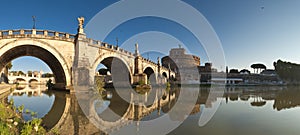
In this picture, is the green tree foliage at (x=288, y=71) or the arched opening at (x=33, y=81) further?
the green tree foliage at (x=288, y=71)

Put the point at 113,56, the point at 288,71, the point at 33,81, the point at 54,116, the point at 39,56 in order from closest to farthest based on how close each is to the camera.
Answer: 1. the point at 54,116
2. the point at 39,56
3. the point at 113,56
4. the point at 33,81
5. the point at 288,71

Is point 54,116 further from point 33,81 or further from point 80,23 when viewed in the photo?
point 33,81

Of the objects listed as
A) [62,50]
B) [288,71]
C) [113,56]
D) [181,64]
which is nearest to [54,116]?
[62,50]

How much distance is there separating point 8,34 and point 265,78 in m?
90.1

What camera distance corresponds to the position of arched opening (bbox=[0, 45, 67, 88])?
66.0 ft

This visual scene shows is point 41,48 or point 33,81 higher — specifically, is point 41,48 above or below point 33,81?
above

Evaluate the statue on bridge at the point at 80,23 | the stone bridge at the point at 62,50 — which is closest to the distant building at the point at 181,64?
the stone bridge at the point at 62,50

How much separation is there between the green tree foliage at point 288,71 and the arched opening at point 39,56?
257 ft

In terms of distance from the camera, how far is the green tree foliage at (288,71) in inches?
2817

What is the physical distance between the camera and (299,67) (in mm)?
Result: 77312

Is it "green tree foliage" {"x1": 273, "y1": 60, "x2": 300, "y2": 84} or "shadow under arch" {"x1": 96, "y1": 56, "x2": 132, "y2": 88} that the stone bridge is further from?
"green tree foliage" {"x1": 273, "y1": 60, "x2": 300, "y2": 84}

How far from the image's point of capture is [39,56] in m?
23.6

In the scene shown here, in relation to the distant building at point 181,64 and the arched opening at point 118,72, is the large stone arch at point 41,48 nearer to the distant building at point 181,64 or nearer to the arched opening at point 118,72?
the arched opening at point 118,72

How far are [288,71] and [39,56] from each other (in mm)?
83078
